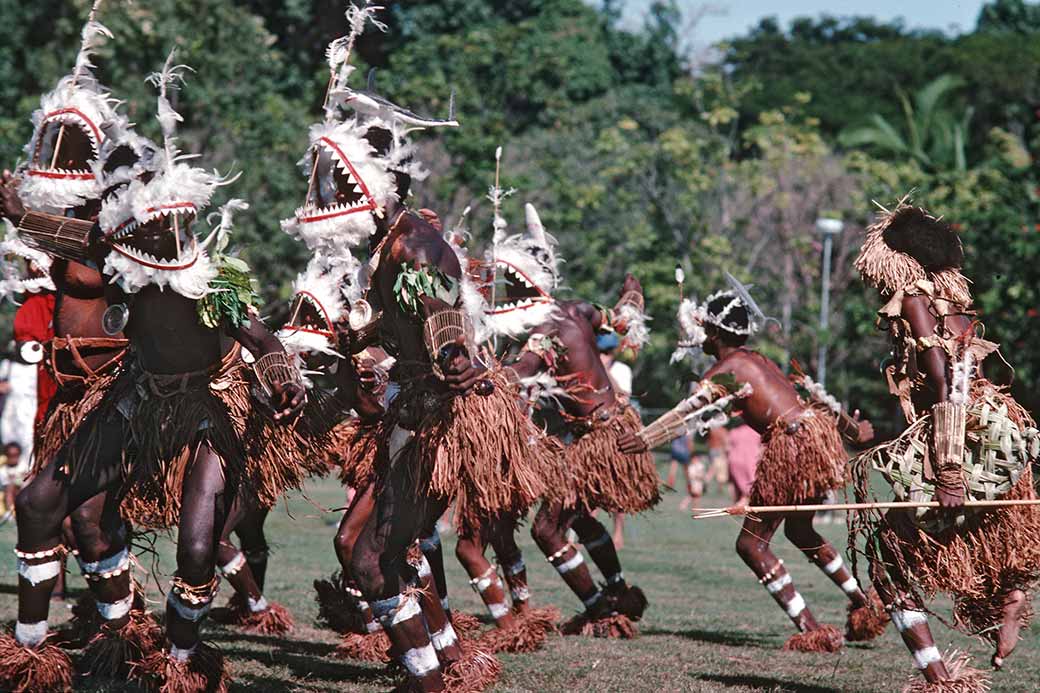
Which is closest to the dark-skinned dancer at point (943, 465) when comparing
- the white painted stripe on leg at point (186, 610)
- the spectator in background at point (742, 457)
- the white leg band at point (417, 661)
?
the white leg band at point (417, 661)

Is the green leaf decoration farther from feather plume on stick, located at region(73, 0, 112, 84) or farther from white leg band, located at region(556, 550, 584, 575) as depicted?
white leg band, located at region(556, 550, 584, 575)

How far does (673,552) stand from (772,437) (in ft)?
21.5

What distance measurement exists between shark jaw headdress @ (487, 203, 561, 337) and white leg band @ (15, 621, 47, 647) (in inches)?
97.8

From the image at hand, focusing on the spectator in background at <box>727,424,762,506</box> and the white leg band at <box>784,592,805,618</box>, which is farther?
the spectator in background at <box>727,424,762,506</box>

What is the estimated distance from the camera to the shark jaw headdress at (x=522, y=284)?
7.30 meters

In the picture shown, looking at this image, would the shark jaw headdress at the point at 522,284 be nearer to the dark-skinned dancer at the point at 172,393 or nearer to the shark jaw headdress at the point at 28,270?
the dark-skinned dancer at the point at 172,393

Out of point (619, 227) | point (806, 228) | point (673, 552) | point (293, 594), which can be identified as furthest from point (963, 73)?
point (293, 594)

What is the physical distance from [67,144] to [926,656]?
426cm

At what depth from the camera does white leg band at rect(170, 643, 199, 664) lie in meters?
5.66

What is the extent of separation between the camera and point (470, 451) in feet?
18.1

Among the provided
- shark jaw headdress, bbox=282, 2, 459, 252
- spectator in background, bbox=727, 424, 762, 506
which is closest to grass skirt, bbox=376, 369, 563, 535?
shark jaw headdress, bbox=282, 2, 459, 252

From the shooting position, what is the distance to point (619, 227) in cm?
2884

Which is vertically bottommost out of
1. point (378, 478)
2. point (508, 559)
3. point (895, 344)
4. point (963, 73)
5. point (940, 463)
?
point (508, 559)

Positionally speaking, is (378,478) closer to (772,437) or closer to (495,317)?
(495,317)
